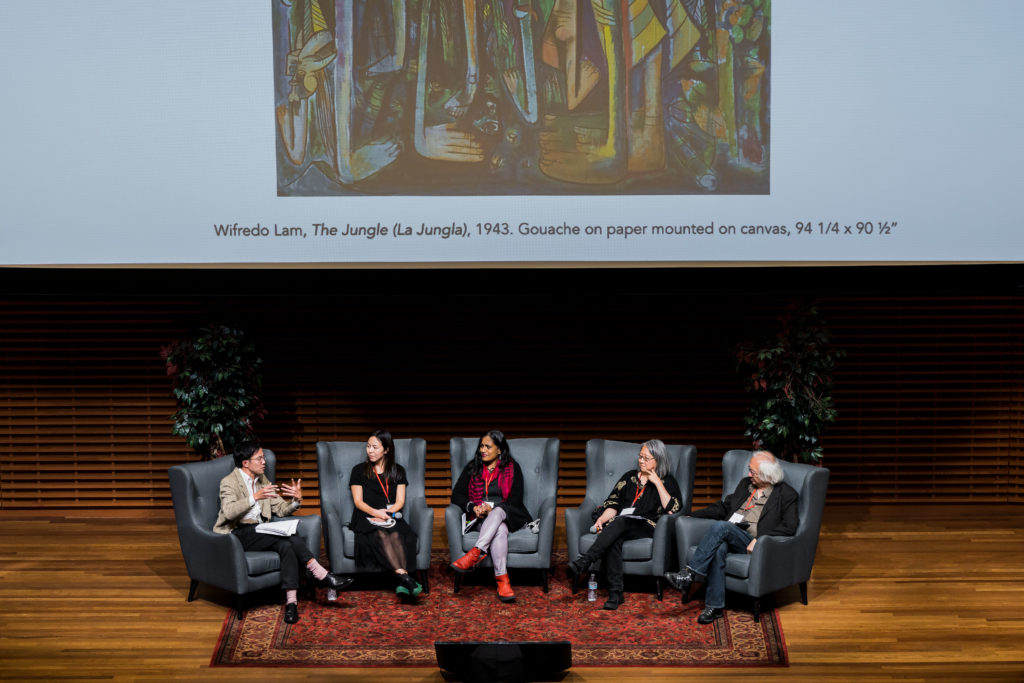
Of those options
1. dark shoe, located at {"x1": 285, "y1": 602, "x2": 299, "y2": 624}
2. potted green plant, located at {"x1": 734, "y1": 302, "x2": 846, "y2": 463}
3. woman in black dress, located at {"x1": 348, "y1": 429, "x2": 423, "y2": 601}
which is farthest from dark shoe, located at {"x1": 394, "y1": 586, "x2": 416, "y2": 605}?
potted green plant, located at {"x1": 734, "y1": 302, "x2": 846, "y2": 463}

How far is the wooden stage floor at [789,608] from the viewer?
515 centimetres

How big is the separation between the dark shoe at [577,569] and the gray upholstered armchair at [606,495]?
0.37ft

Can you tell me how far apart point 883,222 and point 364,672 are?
371cm

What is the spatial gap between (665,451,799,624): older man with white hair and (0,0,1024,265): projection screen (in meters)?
1.41

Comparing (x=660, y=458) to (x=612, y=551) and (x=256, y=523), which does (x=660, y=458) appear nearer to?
(x=612, y=551)

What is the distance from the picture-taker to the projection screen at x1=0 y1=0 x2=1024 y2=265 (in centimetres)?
536

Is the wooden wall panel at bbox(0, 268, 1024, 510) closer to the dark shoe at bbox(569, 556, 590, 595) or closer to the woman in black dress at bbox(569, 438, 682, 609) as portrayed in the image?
the woman in black dress at bbox(569, 438, 682, 609)

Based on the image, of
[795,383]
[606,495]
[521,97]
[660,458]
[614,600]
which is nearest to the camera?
[521,97]

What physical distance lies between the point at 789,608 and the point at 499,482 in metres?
1.94

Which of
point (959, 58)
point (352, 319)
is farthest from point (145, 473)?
point (959, 58)

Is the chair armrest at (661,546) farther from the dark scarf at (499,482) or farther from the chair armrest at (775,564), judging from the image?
the dark scarf at (499,482)

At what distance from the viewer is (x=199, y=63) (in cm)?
544

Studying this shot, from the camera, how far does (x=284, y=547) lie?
5898 mm

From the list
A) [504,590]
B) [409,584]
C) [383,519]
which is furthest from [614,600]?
[383,519]
